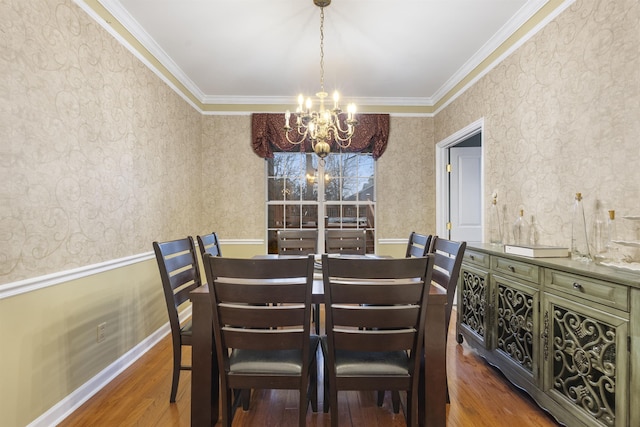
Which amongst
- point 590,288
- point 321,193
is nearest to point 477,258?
point 590,288

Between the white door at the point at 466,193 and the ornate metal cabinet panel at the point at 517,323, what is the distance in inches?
76.2

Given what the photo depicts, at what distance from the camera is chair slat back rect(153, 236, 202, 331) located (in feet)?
6.20

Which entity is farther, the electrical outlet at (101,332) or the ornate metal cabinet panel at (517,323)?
the electrical outlet at (101,332)

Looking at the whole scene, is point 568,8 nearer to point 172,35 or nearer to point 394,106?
point 394,106

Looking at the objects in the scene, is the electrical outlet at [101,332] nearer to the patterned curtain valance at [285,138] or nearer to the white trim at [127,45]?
the white trim at [127,45]

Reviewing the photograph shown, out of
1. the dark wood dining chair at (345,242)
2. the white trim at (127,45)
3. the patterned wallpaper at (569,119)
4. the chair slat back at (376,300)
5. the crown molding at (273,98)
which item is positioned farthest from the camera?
the dark wood dining chair at (345,242)

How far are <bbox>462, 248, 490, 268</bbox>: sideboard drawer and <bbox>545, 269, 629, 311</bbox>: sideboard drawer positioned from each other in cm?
62

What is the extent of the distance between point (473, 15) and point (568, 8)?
2.07 ft

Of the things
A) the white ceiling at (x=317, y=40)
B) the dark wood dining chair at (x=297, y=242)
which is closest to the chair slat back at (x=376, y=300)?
the dark wood dining chair at (x=297, y=242)

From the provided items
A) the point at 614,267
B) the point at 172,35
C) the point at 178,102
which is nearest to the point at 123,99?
the point at 172,35

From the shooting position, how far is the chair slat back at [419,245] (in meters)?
2.37

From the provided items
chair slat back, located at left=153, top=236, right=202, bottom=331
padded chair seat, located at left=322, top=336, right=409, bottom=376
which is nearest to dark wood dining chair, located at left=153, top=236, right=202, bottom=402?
chair slat back, located at left=153, top=236, right=202, bottom=331

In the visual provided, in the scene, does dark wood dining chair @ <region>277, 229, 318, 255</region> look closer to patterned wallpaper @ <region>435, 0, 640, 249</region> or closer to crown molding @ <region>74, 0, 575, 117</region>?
patterned wallpaper @ <region>435, 0, 640, 249</region>

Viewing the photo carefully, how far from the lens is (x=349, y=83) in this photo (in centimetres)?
388
